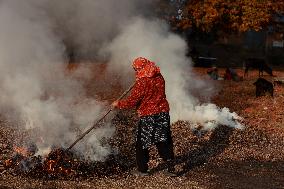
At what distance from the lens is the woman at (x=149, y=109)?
6.89 m

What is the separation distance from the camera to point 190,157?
830 centimetres

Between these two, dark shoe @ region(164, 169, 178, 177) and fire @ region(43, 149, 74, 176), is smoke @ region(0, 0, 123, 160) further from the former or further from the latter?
dark shoe @ region(164, 169, 178, 177)

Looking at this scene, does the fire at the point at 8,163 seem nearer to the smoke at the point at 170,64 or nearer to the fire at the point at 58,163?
the fire at the point at 58,163

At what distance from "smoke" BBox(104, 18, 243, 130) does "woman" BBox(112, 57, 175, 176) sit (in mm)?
2775

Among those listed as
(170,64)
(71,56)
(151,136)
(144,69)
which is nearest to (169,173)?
(151,136)

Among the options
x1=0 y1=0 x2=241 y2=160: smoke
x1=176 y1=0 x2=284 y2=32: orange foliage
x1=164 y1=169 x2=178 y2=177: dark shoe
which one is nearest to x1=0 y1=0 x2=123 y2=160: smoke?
x1=0 y1=0 x2=241 y2=160: smoke

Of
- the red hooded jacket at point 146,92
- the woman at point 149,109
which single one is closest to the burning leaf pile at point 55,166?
the woman at point 149,109

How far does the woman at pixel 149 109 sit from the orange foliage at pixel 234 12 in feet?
42.9

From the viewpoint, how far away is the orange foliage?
18938 mm

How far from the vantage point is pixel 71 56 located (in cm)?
1434

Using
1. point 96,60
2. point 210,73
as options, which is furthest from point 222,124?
point 210,73

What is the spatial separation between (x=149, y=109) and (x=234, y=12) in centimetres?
1358

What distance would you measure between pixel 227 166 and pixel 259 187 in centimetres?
106

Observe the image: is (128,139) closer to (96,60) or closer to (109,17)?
(109,17)
